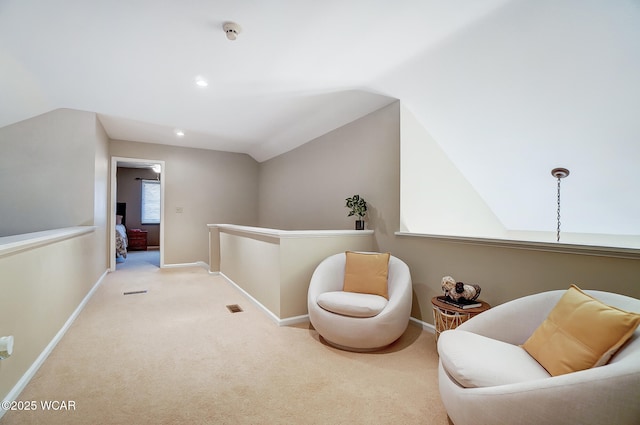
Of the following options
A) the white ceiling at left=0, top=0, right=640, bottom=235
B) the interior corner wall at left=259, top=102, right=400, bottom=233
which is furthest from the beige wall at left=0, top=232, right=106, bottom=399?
the interior corner wall at left=259, top=102, right=400, bottom=233

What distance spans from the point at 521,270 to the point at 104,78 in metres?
4.45

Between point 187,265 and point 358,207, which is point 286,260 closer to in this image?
point 358,207

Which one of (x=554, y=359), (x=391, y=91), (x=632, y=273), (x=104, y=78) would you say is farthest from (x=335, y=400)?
(x=104, y=78)

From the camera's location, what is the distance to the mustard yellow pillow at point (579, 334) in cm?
117

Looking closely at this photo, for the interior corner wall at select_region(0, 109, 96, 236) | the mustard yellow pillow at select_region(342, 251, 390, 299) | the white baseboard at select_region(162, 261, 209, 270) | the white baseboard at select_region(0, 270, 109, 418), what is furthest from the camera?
the white baseboard at select_region(162, 261, 209, 270)

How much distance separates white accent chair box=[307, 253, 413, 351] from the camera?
7.59ft

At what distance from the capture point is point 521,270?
2236 mm

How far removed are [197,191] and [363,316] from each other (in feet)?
17.1

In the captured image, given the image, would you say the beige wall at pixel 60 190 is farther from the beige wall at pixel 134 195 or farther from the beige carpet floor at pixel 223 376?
the beige wall at pixel 134 195

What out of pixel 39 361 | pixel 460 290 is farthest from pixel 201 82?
pixel 460 290

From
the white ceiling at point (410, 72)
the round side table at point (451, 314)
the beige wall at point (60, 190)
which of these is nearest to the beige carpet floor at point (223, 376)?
the round side table at point (451, 314)

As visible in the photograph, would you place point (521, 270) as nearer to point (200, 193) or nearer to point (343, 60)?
point (343, 60)

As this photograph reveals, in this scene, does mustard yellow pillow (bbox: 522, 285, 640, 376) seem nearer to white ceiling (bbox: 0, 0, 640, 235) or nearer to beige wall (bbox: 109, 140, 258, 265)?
white ceiling (bbox: 0, 0, 640, 235)

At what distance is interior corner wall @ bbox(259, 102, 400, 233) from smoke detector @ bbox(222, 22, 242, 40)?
1845 millimetres
